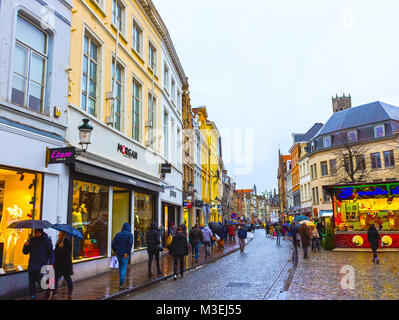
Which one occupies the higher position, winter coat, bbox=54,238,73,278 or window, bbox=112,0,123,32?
window, bbox=112,0,123,32

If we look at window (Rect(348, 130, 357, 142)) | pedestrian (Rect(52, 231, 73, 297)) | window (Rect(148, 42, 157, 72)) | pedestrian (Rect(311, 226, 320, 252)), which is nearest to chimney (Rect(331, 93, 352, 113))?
window (Rect(348, 130, 357, 142))

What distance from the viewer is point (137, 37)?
61.6 feet

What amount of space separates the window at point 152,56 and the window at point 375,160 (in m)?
29.9

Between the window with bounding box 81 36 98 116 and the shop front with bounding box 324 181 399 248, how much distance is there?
15.1 m

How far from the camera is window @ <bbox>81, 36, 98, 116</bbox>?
13.0 m

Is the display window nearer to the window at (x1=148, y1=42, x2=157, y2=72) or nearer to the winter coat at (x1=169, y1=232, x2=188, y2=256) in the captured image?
the winter coat at (x1=169, y1=232, x2=188, y2=256)

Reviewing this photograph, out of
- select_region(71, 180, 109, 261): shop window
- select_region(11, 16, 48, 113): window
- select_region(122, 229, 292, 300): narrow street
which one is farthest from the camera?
select_region(71, 180, 109, 261): shop window

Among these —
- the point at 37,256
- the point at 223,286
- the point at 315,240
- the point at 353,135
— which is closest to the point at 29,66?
the point at 37,256

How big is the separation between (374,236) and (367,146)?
2895cm

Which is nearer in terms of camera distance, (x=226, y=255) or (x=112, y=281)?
(x=112, y=281)

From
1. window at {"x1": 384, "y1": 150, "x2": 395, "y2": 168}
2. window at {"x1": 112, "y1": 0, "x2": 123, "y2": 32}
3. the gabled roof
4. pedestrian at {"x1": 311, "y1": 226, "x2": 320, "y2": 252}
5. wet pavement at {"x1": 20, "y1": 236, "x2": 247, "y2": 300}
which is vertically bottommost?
wet pavement at {"x1": 20, "y1": 236, "x2": 247, "y2": 300}

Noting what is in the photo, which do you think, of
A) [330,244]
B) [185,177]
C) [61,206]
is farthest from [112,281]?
[185,177]

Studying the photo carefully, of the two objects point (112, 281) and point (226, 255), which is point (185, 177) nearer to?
point (226, 255)
